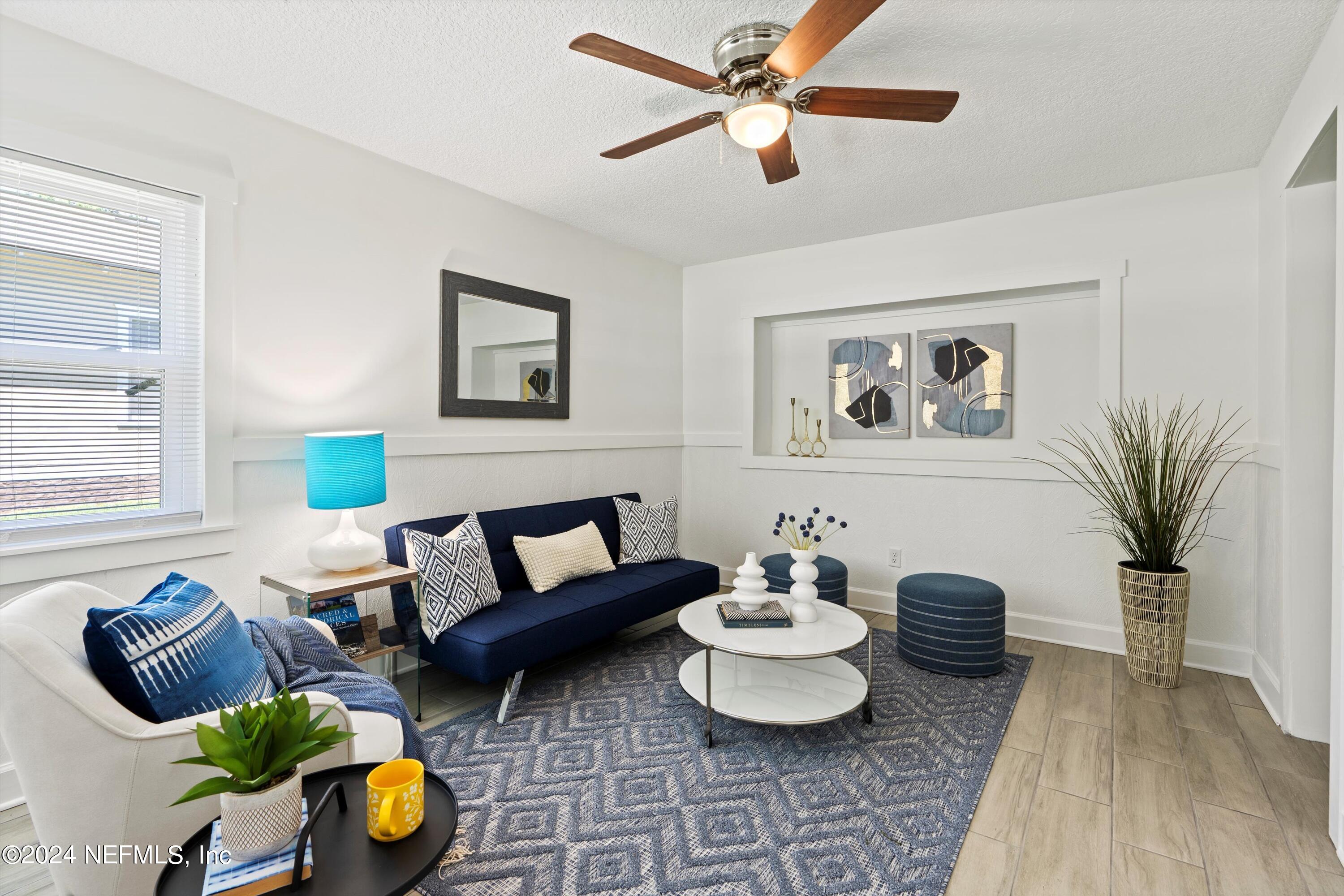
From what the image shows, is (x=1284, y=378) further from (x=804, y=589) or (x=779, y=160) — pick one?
(x=779, y=160)

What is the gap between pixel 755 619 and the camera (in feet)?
8.63

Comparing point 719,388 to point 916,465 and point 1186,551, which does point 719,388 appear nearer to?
point 916,465

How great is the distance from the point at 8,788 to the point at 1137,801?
372 cm

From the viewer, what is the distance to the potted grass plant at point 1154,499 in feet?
9.73

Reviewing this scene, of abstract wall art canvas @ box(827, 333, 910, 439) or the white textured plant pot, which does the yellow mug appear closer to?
the white textured plant pot

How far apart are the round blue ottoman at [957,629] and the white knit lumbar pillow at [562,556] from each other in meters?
1.67

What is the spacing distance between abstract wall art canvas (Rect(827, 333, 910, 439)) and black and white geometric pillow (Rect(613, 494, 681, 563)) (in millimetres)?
1432

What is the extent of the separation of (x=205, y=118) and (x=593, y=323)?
228 centimetres

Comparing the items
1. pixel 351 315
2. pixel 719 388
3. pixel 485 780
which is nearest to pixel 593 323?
pixel 719 388

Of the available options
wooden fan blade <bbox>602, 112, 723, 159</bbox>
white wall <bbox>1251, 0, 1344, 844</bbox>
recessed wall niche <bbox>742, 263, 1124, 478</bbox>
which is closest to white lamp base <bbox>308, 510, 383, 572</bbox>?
wooden fan blade <bbox>602, 112, 723, 159</bbox>

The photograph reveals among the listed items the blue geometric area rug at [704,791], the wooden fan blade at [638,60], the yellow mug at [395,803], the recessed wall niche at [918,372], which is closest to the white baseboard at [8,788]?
the blue geometric area rug at [704,791]

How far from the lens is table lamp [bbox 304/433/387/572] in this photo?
2.46 metres

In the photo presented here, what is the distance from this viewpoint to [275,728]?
1.14 meters

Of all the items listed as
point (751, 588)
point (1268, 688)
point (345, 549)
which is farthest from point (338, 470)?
point (1268, 688)
